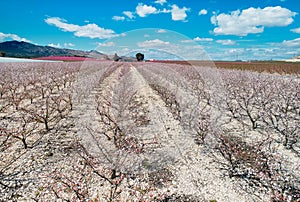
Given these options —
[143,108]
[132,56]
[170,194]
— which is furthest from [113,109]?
[170,194]

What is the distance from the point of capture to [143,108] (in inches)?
282

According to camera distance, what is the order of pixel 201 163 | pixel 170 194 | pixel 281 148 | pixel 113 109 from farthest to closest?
pixel 113 109, pixel 281 148, pixel 201 163, pixel 170 194

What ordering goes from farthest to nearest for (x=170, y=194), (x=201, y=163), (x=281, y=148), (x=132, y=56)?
(x=132, y=56)
(x=281, y=148)
(x=201, y=163)
(x=170, y=194)

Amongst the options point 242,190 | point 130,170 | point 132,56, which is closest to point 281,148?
point 242,190

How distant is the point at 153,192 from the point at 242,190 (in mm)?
1322

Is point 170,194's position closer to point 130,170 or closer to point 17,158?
point 130,170

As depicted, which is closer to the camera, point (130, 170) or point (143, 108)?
point (130, 170)

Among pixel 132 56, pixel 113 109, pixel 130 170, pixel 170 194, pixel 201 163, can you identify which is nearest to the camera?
pixel 170 194

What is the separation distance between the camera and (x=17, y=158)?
3.65m

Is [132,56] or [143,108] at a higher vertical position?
[132,56]

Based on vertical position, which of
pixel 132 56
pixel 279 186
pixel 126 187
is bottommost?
pixel 126 187

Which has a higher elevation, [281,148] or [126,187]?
[281,148]

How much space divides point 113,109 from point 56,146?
2.83m

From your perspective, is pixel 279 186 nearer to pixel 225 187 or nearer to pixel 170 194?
pixel 225 187
